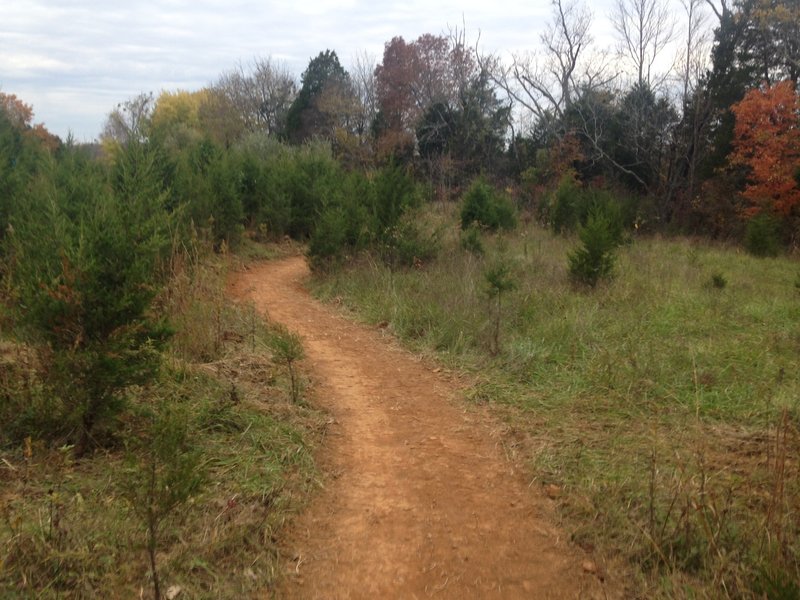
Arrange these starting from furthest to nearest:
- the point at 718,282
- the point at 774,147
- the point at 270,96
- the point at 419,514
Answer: the point at 270,96
the point at 774,147
the point at 718,282
the point at 419,514

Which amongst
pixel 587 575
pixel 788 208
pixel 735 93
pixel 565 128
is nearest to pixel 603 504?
pixel 587 575

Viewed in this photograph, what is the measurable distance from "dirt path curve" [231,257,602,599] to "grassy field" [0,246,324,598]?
256 mm

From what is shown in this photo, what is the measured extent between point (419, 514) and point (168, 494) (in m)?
1.55

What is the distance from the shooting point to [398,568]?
3428 mm

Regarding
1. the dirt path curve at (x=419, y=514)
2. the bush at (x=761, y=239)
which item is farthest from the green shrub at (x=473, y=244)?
the bush at (x=761, y=239)

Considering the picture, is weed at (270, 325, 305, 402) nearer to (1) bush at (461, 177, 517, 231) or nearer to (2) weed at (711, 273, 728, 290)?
(2) weed at (711, 273, 728, 290)

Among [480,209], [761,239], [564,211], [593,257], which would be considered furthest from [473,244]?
[761,239]

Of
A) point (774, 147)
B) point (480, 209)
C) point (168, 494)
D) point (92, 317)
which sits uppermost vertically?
point (774, 147)

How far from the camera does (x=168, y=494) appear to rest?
3.06 metres

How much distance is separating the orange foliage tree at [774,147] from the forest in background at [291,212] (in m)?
0.07

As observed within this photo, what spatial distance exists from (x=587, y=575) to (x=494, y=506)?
0.81 m

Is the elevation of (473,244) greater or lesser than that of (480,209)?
lesser

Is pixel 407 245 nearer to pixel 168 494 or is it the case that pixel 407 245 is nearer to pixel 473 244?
pixel 473 244

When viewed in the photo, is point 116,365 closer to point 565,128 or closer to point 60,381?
point 60,381
